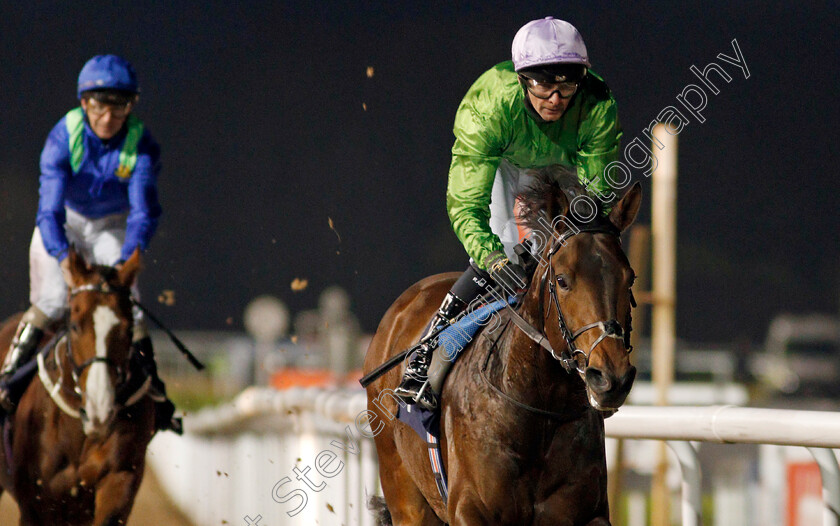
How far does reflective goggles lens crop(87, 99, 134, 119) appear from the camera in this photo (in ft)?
15.9

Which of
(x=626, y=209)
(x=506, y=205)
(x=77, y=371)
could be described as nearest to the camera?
(x=626, y=209)

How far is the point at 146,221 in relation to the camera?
16.2 ft

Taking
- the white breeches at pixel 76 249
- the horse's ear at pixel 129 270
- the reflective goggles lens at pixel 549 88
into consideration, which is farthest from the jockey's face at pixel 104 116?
the reflective goggles lens at pixel 549 88

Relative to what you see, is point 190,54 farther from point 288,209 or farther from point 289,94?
point 288,209

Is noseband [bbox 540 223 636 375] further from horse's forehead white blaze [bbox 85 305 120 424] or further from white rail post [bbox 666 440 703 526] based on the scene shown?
horse's forehead white blaze [bbox 85 305 120 424]

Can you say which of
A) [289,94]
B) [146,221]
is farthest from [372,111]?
[146,221]

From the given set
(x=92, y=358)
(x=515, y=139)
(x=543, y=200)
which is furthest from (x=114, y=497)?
(x=543, y=200)

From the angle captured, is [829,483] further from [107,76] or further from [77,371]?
[107,76]

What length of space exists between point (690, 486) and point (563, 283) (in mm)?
737

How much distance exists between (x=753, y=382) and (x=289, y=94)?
61.1ft

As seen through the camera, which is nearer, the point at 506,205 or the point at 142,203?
the point at 506,205

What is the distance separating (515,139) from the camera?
3.24 meters

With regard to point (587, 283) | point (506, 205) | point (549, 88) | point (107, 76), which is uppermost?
point (107, 76)

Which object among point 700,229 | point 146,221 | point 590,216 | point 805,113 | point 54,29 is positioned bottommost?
point 590,216
